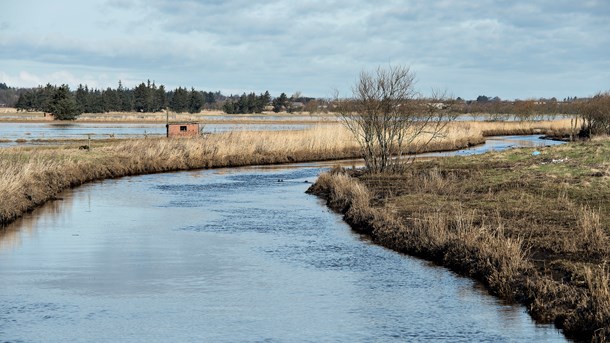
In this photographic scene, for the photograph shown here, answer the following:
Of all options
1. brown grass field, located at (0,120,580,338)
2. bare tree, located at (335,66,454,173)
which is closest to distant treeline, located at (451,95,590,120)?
brown grass field, located at (0,120,580,338)

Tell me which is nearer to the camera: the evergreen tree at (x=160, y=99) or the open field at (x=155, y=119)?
the open field at (x=155, y=119)

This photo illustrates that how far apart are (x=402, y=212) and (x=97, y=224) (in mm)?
9003

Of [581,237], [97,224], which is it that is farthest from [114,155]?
[581,237]

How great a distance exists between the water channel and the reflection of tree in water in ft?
0.15

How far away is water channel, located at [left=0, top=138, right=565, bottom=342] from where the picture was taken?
12180 mm

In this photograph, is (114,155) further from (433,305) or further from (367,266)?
(433,305)

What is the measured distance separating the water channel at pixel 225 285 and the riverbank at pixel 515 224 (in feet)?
1.68

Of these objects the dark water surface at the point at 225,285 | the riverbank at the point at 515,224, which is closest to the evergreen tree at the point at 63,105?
the riverbank at the point at 515,224

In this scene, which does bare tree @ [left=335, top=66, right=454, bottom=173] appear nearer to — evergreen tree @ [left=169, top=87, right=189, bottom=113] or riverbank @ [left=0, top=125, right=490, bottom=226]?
riverbank @ [left=0, top=125, right=490, bottom=226]

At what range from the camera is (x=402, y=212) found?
2222 centimetres

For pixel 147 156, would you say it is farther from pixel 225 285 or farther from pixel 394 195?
pixel 225 285

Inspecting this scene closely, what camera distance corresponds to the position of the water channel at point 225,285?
40.0 feet

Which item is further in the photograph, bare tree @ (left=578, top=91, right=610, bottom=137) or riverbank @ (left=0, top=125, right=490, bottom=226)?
bare tree @ (left=578, top=91, right=610, bottom=137)

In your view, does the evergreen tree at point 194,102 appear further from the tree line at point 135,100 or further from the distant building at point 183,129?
the distant building at point 183,129
